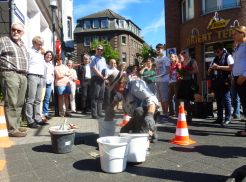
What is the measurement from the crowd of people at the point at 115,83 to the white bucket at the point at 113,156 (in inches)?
34.5

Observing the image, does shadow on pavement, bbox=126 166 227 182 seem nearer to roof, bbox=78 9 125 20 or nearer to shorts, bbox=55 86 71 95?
shorts, bbox=55 86 71 95

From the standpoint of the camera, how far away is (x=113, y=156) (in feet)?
13.9

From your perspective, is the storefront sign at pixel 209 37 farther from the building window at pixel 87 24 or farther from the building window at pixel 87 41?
the building window at pixel 87 24

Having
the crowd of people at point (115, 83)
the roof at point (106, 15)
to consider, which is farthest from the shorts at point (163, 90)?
the roof at point (106, 15)

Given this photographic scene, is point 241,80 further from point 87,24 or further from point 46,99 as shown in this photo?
point 87,24

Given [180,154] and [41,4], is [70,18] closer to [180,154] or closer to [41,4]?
[41,4]

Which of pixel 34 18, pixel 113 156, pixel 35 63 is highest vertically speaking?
pixel 34 18

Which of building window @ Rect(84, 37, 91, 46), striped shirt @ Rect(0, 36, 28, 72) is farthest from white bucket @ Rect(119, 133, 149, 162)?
building window @ Rect(84, 37, 91, 46)

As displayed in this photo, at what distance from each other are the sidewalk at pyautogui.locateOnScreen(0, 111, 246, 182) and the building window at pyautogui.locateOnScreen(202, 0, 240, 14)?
15317mm

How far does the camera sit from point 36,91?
7652 millimetres

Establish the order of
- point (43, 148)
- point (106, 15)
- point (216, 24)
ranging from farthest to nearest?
point (106, 15)
point (216, 24)
point (43, 148)

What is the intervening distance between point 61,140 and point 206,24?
17913 millimetres

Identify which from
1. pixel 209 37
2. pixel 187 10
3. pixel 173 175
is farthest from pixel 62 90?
pixel 187 10

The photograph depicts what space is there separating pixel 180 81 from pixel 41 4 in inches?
357
